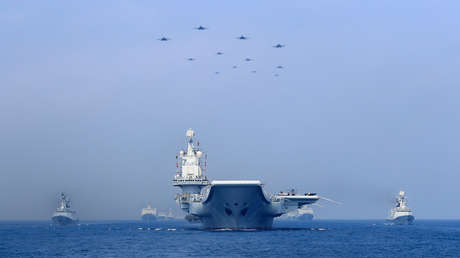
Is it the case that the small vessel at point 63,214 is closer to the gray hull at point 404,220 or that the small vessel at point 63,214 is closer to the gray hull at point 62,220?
the gray hull at point 62,220

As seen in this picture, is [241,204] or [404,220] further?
[404,220]

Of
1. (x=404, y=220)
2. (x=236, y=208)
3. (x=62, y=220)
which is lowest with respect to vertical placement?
(x=62, y=220)

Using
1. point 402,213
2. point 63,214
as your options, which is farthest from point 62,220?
point 402,213

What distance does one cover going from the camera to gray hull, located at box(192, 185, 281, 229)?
278 feet

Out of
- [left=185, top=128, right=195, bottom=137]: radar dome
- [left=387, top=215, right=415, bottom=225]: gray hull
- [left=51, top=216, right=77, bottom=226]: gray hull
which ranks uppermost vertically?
[left=185, top=128, right=195, bottom=137]: radar dome

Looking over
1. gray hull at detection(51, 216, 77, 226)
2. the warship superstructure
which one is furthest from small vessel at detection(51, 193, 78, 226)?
the warship superstructure

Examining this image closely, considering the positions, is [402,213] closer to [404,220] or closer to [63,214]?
[404,220]

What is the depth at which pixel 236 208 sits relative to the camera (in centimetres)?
8844

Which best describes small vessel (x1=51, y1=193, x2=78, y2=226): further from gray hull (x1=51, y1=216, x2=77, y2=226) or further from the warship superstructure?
the warship superstructure

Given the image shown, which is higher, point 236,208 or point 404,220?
point 404,220

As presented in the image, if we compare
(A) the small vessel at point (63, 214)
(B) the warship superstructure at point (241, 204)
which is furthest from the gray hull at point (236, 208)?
(A) the small vessel at point (63, 214)

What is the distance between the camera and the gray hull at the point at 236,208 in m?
84.8

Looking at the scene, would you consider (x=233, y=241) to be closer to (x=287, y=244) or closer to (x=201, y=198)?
(x=287, y=244)

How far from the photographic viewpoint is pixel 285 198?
10219 cm
